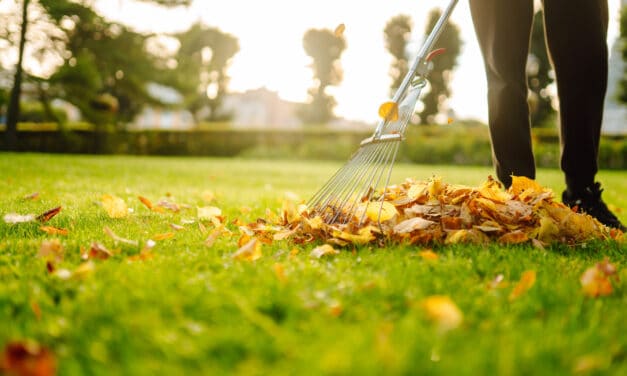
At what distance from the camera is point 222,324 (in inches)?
36.4

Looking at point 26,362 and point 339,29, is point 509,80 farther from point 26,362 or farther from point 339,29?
point 26,362

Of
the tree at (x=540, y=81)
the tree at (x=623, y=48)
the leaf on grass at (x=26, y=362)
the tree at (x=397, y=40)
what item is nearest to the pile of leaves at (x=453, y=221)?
the leaf on grass at (x=26, y=362)

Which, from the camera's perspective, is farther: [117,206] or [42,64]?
[42,64]

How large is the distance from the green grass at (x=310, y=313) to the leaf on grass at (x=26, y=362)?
3 cm

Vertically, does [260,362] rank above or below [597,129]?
below

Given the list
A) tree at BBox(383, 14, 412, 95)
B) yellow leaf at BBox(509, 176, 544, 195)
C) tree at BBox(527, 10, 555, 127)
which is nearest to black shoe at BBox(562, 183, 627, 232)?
yellow leaf at BBox(509, 176, 544, 195)

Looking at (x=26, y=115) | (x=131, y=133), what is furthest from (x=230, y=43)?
(x=131, y=133)

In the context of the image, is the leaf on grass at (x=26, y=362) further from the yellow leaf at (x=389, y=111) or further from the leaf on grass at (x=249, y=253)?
the yellow leaf at (x=389, y=111)

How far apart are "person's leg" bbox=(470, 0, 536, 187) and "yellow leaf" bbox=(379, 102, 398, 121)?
2.07 ft

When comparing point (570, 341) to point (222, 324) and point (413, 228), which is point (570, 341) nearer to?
point (222, 324)

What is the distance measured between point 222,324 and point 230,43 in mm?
35606

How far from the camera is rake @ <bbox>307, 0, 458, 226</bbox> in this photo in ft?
6.11

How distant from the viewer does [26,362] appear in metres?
0.72

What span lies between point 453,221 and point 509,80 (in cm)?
93
